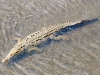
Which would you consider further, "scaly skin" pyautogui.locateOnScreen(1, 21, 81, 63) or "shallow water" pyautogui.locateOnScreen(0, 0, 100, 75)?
"scaly skin" pyautogui.locateOnScreen(1, 21, 81, 63)

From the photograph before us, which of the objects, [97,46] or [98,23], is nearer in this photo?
[97,46]

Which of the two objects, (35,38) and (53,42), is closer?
(35,38)

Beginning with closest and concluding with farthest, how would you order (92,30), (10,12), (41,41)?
(41,41)
(92,30)
(10,12)

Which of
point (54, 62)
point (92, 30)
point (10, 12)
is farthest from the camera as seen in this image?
point (10, 12)

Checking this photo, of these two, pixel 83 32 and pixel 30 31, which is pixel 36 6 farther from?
pixel 83 32

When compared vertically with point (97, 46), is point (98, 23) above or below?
above

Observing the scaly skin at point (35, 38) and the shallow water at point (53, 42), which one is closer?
the shallow water at point (53, 42)

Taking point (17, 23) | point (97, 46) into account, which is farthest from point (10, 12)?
point (97, 46)

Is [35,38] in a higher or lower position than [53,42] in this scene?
higher
